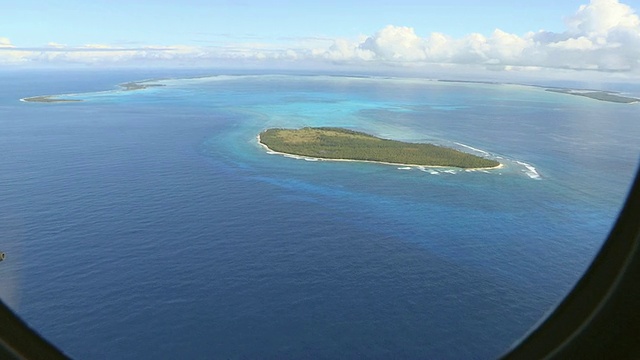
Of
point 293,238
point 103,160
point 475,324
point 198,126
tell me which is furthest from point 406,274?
point 198,126

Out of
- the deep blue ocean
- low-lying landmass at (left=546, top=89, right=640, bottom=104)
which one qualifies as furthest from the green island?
low-lying landmass at (left=546, top=89, right=640, bottom=104)

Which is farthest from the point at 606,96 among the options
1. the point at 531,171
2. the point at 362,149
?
the point at 362,149

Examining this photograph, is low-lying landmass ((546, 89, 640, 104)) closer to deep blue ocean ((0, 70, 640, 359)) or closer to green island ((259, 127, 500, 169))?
deep blue ocean ((0, 70, 640, 359))

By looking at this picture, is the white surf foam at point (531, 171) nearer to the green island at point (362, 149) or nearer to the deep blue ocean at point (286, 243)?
the deep blue ocean at point (286, 243)

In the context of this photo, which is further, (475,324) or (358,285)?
(358,285)

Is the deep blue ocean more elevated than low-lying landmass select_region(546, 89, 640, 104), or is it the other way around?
low-lying landmass select_region(546, 89, 640, 104)

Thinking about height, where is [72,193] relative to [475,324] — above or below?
above

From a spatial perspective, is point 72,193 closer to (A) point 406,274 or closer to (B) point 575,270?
(A) point 406,274
